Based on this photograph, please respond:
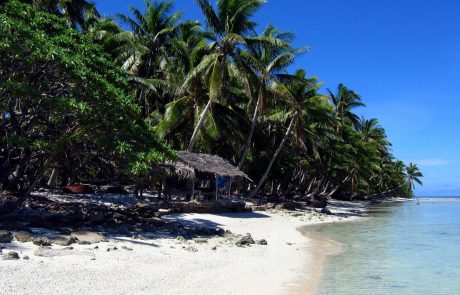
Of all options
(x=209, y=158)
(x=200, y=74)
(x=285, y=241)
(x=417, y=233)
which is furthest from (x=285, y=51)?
(x=285, y=241)

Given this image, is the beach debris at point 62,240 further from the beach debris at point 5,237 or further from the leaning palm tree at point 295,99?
the leaning palm tree at point 295,99

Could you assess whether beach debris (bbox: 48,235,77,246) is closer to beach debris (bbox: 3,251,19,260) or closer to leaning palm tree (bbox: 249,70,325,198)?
beach debris (bbox: 3,251,19,260)

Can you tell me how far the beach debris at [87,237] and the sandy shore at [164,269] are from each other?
0.22 meters

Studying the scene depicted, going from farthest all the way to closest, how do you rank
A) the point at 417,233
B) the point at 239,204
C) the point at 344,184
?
1. the point at 344,184
2. the point at 239,204
3. the point at 417,233

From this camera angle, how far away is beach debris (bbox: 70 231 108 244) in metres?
8.33

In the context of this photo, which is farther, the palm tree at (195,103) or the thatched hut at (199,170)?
the palm tree at (195,103)

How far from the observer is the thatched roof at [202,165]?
53.1 ft

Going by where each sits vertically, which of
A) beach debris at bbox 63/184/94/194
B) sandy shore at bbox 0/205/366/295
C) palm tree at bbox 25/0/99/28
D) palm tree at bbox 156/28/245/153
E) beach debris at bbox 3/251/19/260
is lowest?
sandy shore at bbox 0/205/366/295

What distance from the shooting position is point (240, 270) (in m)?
7.71

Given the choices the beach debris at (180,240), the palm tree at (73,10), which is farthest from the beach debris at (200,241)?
the palm tree at (73,10)

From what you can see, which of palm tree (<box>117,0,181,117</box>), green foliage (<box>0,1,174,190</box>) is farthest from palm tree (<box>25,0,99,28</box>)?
green foliage (<box>0,1,174,190</box>)

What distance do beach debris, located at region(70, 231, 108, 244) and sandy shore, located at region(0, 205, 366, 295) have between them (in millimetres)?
222

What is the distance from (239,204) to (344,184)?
96.4 feet

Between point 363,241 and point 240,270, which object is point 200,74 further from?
point 240,270
